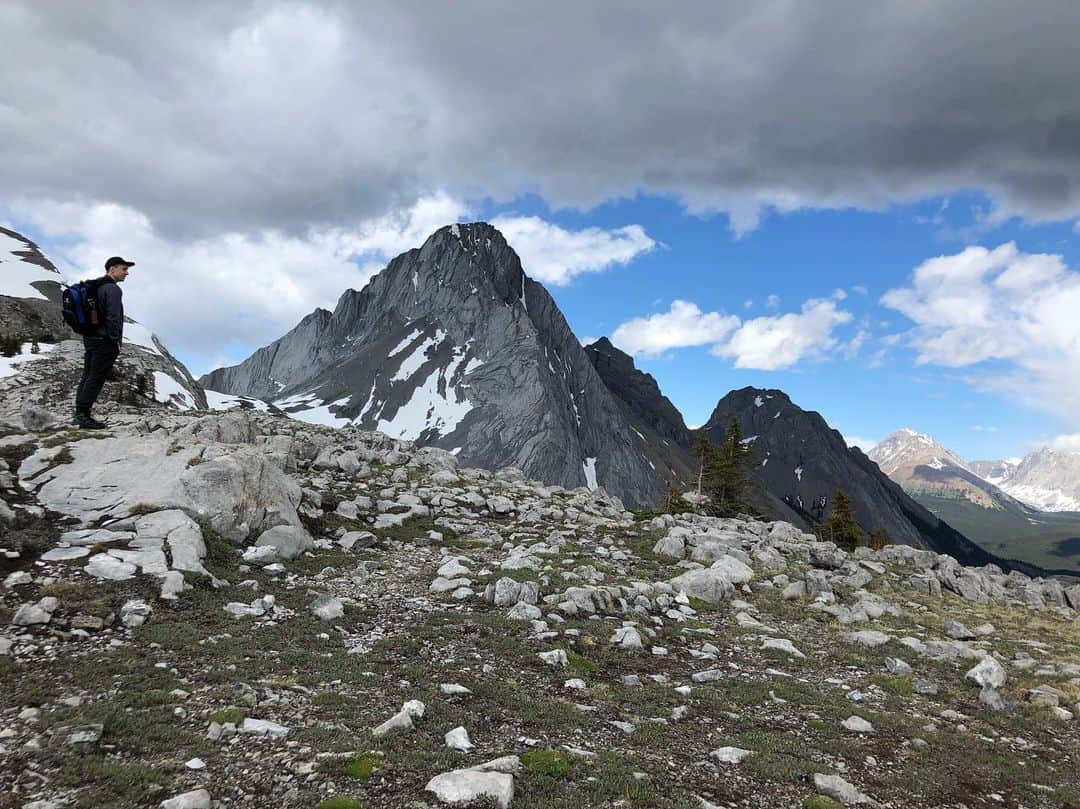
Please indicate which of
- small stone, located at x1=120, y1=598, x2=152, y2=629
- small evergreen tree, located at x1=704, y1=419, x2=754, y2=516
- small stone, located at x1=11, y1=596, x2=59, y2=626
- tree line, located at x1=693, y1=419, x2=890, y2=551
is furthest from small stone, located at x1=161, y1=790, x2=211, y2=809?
small evergreen tree, located at x1=704, y1=419, x2=754, y2=516

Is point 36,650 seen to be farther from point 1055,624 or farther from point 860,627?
point 1055,624

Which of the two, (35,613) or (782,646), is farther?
(782,646)

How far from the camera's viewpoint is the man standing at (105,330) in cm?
Result: 1552

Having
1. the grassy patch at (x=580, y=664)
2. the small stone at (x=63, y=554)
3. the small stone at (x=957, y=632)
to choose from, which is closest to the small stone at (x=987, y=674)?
the small stone at (x=957, y=632)

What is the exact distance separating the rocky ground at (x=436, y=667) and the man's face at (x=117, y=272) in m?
4.67

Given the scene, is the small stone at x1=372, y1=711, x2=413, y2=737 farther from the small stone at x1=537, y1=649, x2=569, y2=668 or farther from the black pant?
the black pant

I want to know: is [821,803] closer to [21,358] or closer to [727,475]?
[727,475]

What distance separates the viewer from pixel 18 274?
304ft

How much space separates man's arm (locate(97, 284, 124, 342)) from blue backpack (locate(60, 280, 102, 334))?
158 millimetres

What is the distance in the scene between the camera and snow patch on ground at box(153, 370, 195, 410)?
61125 millimetres

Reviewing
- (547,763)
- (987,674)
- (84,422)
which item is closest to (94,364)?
(84,422)

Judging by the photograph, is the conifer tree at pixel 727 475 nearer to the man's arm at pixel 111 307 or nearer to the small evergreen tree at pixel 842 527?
the small evergreen tree at pixel 842 527

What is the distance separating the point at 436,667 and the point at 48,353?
62917 millimetres

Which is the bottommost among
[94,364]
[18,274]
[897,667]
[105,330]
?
[897,667]
